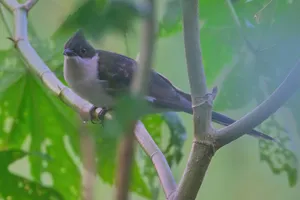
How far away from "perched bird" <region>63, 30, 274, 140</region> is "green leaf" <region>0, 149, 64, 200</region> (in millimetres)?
223

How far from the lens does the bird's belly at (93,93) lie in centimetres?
108

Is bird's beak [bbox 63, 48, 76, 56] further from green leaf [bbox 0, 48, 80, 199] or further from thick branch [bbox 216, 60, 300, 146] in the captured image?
thick branch [bbox 216, 60, 300, 146]

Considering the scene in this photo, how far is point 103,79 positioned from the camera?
114 cm

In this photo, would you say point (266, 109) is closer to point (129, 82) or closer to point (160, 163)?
point (160, 163)

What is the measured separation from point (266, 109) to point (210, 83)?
0.44 m

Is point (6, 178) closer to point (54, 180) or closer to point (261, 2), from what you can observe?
point (54, 180)

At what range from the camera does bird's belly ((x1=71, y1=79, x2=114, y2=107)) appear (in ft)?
3.56

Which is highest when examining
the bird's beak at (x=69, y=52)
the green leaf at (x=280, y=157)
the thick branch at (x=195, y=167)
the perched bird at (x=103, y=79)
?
the thick branch at (x=195, y=167)

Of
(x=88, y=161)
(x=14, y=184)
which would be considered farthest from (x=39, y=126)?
(x=88, y=161)

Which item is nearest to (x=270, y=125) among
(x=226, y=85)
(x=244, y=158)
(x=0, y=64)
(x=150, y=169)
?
(x=226, y=85)

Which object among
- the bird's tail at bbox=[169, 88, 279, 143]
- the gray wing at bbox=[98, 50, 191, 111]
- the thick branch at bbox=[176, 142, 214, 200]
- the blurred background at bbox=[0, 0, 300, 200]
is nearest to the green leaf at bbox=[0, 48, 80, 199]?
the blurred background at bbox=[0, 0, 300, 200]

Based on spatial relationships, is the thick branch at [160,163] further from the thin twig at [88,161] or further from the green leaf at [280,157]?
the thin twig at [88,161]

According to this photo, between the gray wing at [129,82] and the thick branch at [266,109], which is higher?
the thick branch at [266,109]

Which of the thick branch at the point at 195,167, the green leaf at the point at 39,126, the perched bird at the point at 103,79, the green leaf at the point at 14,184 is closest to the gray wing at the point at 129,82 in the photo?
the perched bird at the point at 103,79
